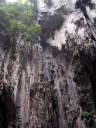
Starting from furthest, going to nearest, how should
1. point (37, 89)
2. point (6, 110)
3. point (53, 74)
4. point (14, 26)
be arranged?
point (14, 26) → point (53, 74) → point (37, 89) → point (6, 110)

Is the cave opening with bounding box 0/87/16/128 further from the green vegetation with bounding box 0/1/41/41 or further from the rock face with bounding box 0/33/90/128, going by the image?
the green vegetation with bounding box 0/1/41/41

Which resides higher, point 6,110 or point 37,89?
point 37,89

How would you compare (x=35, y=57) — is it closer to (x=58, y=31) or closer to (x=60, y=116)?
(x=58, y=31)

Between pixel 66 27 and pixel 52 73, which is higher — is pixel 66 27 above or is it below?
above

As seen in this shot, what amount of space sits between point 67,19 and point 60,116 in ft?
25.6

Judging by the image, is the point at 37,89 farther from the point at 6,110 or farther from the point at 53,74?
the point at 6,110

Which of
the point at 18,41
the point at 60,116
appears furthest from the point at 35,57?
the point at 60,116

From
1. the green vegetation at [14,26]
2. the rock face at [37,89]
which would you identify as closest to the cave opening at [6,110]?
the rock face at [37,89]

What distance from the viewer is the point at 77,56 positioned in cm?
1562

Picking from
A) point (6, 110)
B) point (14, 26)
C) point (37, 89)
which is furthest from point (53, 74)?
point (6, 110)

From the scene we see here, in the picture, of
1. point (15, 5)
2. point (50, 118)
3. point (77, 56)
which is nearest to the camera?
point (50, 118)

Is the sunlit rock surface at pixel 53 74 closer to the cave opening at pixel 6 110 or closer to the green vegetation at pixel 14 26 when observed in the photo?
the cave opening at pixel 6 110

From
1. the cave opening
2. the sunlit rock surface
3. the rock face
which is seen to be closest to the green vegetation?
the sunlit rock surface

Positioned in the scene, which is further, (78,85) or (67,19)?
(67,19)
